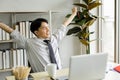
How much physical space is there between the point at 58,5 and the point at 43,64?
1.90m

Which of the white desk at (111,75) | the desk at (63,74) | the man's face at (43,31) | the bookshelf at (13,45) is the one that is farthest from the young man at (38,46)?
the bookshelf at (13,45)

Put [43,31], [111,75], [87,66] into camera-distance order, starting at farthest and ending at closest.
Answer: [43,31]
[111,75]
[87,66]

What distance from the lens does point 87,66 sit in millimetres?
1746

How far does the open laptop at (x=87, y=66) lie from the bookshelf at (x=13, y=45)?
182cm

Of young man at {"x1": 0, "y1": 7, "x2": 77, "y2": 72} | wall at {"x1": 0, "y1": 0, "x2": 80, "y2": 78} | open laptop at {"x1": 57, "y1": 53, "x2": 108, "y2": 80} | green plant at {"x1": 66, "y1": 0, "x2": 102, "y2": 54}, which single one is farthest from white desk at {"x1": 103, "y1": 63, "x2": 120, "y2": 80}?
wall at {"x1": 0, "y1": 0, "x2": 80, "y2": 78}

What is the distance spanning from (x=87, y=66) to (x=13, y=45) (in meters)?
2.12

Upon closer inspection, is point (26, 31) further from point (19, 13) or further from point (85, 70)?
point (85, 70)

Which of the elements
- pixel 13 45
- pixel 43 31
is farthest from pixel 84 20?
pixel 43 31

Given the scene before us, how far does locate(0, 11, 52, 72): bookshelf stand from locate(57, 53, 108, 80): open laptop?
5.96 ft

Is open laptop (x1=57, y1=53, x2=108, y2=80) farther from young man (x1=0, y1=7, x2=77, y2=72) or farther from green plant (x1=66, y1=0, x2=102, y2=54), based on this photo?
green plant (x1=66, y1=0, x2=102, y2=54)

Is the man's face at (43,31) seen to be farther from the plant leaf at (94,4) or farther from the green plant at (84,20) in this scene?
the plant leaf at (94,4)

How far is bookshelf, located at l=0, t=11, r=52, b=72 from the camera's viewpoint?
3.30m

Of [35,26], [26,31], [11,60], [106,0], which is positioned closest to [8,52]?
[11,60]

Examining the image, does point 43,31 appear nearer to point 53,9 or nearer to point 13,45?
point 13,45
